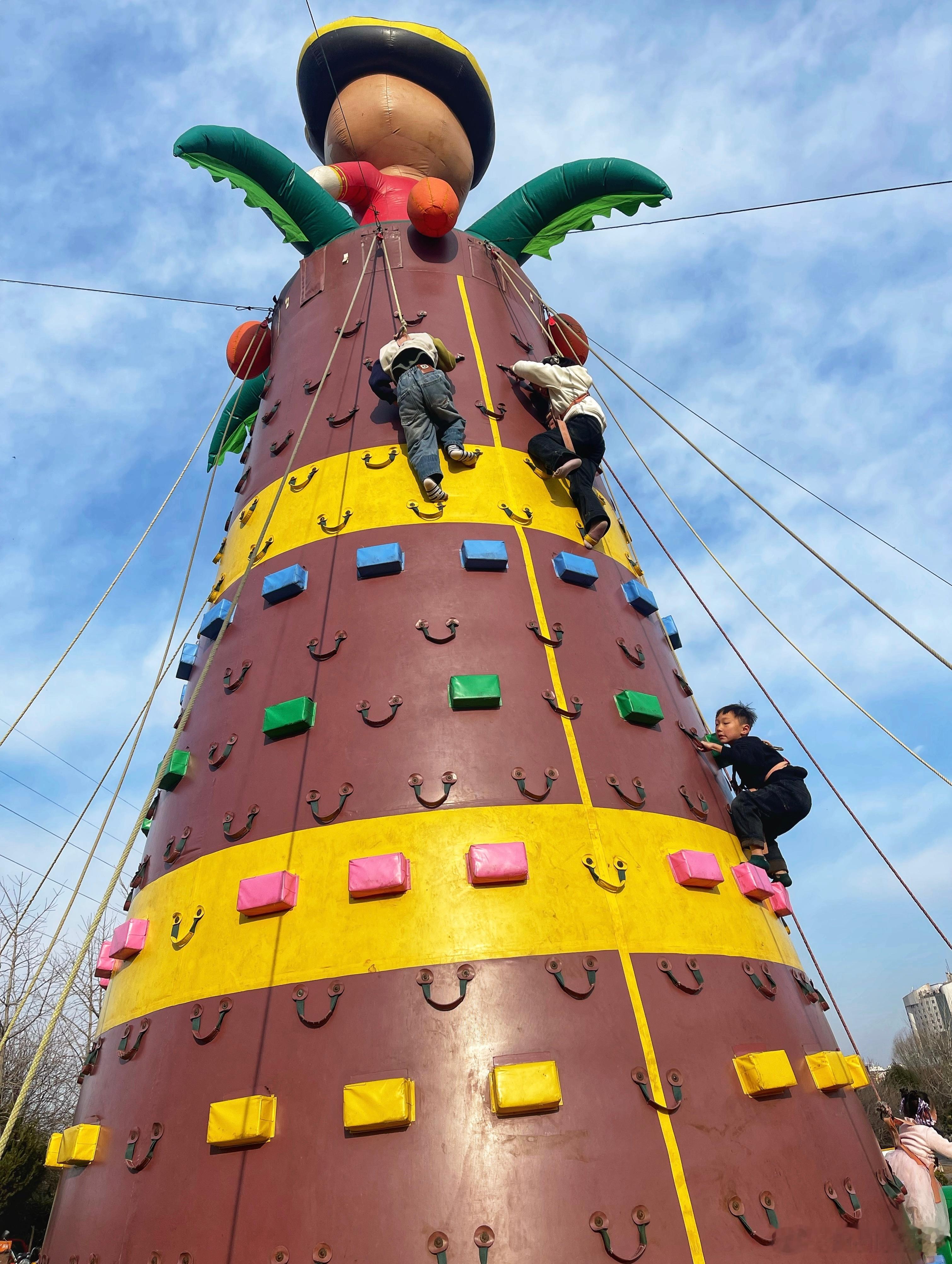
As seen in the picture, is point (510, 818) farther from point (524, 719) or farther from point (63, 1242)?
point (63, 1242)

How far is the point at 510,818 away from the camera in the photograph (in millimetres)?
4094

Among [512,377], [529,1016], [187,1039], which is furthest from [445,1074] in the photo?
[512,377]

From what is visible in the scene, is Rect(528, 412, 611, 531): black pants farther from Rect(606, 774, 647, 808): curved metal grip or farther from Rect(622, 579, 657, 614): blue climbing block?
Rect(606, 774, 647, 808): curved metal grip

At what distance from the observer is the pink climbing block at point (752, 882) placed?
4.49m

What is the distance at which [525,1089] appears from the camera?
10.7 feet

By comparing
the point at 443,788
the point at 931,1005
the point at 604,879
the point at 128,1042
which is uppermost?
the point at 931,1005

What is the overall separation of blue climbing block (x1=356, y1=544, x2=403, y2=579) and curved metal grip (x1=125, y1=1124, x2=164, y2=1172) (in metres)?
3.05

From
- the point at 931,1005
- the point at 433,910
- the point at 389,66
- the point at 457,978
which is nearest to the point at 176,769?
the point at 433,910

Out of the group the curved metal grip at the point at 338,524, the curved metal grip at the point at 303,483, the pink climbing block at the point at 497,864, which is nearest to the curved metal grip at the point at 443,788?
the pink climbing block at the point at 497,864

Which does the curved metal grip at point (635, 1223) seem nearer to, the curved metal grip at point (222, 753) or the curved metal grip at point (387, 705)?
the curved metal grip at point (387, 705)

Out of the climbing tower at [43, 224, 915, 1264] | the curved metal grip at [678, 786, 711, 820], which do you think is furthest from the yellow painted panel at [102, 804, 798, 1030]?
the curved metal grip at [678, 786, 711, 820]

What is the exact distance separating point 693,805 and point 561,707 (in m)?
0.96

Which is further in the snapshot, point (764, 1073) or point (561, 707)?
point (561, 707)

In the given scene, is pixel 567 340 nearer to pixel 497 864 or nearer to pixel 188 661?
pixel 188 661
